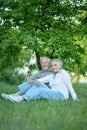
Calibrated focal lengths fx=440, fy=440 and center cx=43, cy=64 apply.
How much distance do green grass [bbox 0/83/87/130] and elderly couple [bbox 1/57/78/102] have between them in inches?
30.1

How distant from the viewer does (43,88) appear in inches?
415

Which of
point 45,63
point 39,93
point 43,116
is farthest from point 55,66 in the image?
point 43,116

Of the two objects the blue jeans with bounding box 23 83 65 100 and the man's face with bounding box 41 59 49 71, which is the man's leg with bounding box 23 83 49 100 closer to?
the blue jeans with bounding box 23 83 65 100

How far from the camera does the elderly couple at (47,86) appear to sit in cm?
1051

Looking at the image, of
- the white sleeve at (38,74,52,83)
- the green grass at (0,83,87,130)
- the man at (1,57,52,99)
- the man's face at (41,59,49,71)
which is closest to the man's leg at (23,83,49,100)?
the man at (1,57,52,99)

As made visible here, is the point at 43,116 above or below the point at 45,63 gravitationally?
above

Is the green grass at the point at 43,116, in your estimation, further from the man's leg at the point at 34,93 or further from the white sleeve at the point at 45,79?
the white sleeve at the point at 45,79

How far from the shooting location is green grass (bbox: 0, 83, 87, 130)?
6947 millimetres

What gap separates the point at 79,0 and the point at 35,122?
800 centimetres

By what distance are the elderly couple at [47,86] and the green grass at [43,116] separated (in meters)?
0.76

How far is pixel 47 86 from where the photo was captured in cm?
1135

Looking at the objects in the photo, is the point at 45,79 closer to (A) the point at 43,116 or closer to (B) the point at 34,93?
(B) the point at 34,93

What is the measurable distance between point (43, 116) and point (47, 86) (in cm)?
353

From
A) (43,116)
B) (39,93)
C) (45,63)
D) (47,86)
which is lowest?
(47,86)
